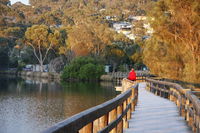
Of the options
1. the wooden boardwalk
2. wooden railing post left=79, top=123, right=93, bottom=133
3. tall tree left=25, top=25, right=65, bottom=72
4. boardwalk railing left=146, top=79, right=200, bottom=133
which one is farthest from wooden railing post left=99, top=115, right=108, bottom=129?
tall tree left=25, top=25, right=65, bottom=72

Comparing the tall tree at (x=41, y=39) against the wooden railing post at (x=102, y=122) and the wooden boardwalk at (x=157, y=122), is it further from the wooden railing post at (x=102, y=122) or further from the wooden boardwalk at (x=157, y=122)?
the wooden railing post at (x=102, y=122)

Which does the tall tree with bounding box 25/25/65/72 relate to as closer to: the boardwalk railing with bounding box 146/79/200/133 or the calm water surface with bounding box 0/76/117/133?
the calm water surface with bounding box 0/76/117/133

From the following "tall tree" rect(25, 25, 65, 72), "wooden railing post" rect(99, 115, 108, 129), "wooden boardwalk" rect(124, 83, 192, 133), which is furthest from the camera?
"tall tree" rect(25, 25, 65, 72)

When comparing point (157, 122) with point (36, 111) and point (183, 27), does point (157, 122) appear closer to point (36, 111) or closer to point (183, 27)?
point (183, 27)

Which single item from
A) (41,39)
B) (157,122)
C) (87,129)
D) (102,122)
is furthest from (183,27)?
(41,39)

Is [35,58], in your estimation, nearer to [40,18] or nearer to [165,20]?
[40,18]

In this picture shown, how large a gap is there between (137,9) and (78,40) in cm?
10814

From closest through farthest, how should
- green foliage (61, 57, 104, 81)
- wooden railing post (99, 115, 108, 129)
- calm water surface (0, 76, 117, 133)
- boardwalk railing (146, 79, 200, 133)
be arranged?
wooden railing post (99, 115, 108, 129), boardwalk railing (146, 79, 200, 133), calm water surface (0, 76, 117, 133), green foliage (61, 57, 104, 81)

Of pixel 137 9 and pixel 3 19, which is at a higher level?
pixel 137 9

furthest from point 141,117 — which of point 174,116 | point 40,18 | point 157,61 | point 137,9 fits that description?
point 137,9

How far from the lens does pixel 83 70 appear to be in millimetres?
65562

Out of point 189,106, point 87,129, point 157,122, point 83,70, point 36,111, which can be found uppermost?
point 83,70

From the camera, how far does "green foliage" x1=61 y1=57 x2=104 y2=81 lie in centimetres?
6556

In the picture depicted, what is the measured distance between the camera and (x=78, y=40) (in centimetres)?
6900
